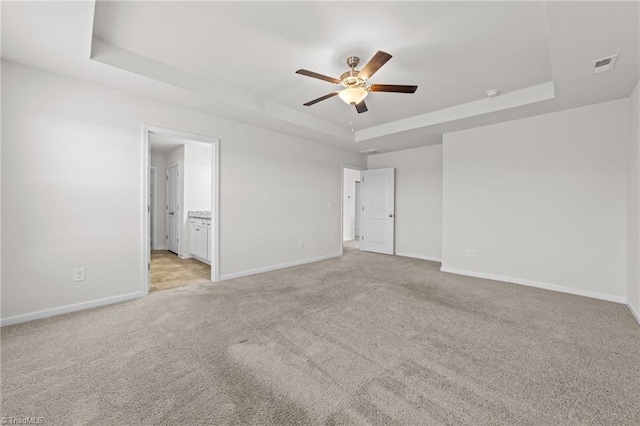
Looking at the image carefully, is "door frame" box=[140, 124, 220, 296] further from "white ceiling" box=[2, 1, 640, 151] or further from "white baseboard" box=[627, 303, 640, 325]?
"white baseboard" box=[627, 303, 640, 325]

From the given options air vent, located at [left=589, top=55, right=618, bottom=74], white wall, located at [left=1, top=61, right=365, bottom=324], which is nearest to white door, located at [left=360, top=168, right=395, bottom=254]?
white wall, located at [left=1, top=61, right=365, bottom=324]

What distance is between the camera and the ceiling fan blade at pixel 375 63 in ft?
6.83

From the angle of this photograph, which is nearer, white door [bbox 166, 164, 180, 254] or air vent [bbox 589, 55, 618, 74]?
air vent [bbox 589, 55, 618, 74]

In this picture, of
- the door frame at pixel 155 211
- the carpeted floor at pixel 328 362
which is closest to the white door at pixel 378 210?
the carpeted floor at pixel 328 362

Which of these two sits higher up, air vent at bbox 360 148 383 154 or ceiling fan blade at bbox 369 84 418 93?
air vent at bbox 360 148 383 154

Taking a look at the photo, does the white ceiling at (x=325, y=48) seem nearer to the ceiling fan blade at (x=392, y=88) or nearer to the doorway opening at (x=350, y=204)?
the ceiling fan blade at (x=392, y=88)

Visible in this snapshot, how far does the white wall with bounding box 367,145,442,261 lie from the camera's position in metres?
5.57

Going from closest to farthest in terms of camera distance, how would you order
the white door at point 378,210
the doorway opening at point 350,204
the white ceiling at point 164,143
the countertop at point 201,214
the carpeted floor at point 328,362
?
the carpeted floor at point 328,362 → the countertop at point 201,214 → the white ceiling at point 164,143 → the white door at point 378,210 → the doorway opening at point 350,204

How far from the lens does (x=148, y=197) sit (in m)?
3.28

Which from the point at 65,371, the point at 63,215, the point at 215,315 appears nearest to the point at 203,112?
the point at 63,215

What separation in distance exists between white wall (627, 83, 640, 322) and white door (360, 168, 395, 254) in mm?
3629

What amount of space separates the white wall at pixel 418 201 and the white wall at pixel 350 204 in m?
2.45

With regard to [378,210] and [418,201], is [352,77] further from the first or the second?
[378,210]

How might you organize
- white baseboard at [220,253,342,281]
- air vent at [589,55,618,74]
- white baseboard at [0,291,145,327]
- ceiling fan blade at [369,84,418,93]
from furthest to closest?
1. white baseboard at [220,253,342,281]
2. ceiling fan blade at [369,84,418,93]
3. white baseboard at [0,291,145,327]
4. air vent at [589,55,618,74]
